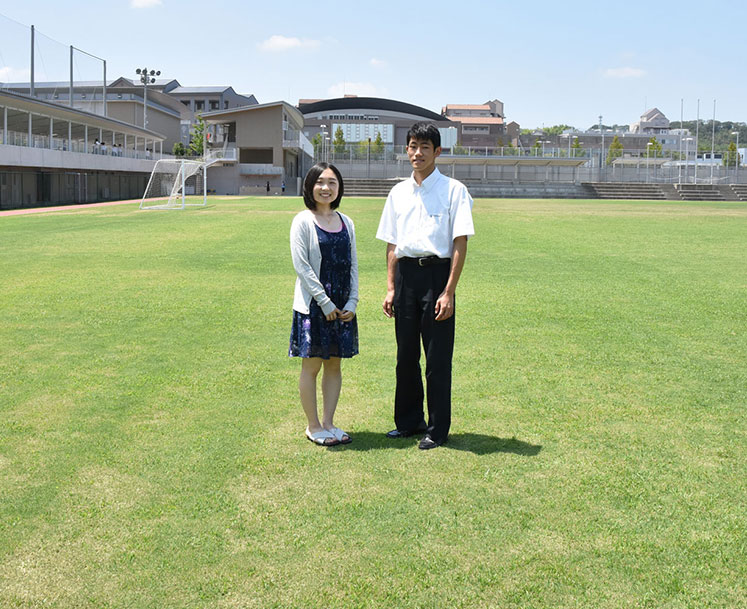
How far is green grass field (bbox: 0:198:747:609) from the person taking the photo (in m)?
3.48

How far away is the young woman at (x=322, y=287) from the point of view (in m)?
5.11

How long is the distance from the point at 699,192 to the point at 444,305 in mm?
68059

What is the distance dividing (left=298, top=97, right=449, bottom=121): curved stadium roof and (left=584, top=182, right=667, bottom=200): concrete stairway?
142ft

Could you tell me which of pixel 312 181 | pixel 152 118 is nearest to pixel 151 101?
pixel 152 118

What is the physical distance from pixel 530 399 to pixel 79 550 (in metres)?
3.63

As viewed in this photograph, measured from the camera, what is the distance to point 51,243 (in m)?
20.0

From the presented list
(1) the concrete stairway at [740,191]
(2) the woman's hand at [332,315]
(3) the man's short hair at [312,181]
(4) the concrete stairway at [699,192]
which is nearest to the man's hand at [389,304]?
(2) the woman's hand at [332,315]

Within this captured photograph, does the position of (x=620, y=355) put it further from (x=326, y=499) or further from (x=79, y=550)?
(x=79, y=550)

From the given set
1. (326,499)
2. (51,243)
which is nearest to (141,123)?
(51,243)

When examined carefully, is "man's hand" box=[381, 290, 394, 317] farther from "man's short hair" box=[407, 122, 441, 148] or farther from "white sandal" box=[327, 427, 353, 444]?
"man's short hair" box=[407, 122, 441, 148]

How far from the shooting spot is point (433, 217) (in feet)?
16.7

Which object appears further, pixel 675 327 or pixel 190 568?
pixel 675 327

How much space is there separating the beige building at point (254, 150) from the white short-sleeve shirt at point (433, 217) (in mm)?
69679

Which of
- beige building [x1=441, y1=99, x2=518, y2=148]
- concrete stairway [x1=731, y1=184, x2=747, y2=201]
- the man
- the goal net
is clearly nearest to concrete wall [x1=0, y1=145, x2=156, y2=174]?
the goal net
